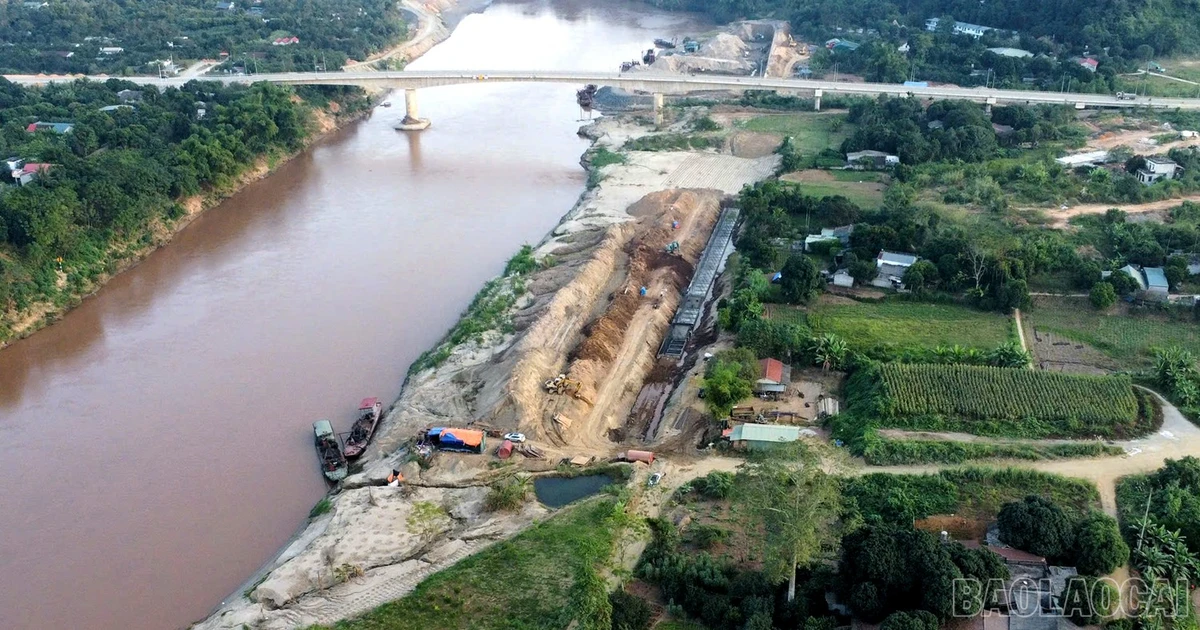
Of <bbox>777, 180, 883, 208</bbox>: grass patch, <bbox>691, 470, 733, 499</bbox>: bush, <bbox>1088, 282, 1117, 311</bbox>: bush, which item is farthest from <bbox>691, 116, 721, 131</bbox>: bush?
<bbox>691, 470, 733, 499</bbox>: bush

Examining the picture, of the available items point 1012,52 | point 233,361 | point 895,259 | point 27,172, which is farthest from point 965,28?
point 27,172

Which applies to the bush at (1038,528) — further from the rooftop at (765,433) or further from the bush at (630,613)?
the bush at (630,613)

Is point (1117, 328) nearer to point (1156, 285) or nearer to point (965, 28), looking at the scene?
point (1156, 285)

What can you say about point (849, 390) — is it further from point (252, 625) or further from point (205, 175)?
point (205, 175)

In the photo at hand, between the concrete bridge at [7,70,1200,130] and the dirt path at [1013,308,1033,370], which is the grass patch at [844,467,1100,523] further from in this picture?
the concrete bridge at [7,70,1200,130]

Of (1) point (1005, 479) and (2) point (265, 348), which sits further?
(2) point (265, 348)

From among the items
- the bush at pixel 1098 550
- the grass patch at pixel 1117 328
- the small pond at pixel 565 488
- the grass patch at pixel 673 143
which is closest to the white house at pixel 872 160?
the grass patch at pixel 673 143

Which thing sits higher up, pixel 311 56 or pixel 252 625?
pixel 311 56

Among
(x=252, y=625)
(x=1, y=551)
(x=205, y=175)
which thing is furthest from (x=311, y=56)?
(x=252, y=625)

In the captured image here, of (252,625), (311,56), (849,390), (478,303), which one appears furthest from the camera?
(311,56)
